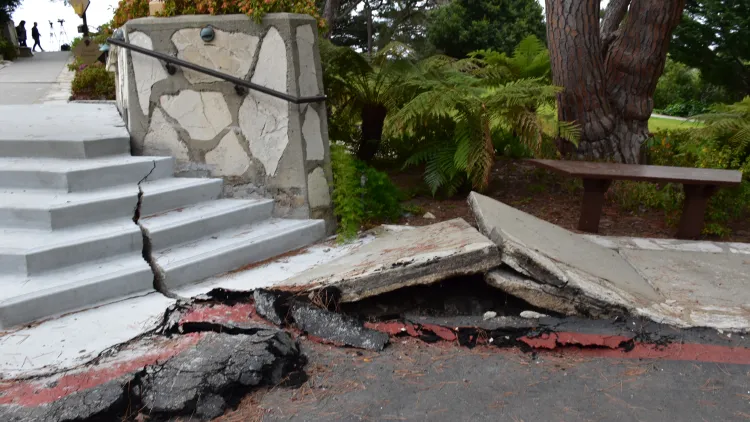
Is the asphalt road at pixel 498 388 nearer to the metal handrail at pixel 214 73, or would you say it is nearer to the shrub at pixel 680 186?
the metal handrail at pixel 214 73

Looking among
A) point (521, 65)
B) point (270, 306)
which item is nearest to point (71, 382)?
point (270, 306)

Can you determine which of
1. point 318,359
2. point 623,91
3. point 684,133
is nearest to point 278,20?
point 318,359

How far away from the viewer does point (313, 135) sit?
15.3 ft

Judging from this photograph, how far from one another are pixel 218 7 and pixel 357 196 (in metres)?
1.91

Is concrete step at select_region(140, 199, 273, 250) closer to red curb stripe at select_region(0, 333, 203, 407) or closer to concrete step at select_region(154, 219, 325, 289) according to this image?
concrete step at select_region(154, 219, 325, 289)

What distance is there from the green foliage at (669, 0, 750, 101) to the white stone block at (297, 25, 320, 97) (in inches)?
480

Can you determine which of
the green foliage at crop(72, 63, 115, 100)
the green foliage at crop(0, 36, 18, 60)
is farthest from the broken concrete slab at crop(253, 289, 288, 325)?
the green foliage at crop(0, 36, 18, 60)

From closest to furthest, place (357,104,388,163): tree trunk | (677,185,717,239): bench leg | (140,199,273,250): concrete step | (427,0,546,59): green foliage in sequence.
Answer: (140,199,273,250): concrete step < (677,185,717,239): bench leg < (357,104,388,163): tree trunk < (427,0,546,59): green foliage

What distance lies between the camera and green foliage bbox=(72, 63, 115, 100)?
9.28m

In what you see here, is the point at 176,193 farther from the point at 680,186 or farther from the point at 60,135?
the point at 680,186

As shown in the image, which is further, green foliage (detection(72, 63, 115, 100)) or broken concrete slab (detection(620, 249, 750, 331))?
green foliage (detection(72, 63, 115, 100))

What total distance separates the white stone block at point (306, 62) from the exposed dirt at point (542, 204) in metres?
1.45

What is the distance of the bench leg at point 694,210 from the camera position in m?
4.88

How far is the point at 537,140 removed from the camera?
16.2 ft
